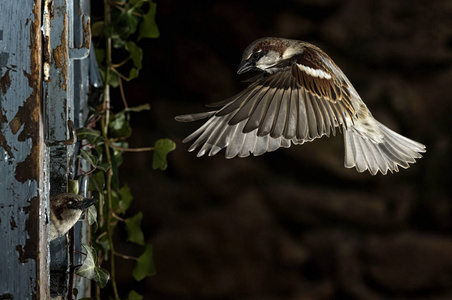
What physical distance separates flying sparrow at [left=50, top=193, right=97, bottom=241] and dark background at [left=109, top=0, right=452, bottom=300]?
85cm

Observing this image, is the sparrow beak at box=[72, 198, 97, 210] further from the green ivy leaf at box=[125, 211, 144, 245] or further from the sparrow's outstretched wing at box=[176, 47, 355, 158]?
the green ivy leaf at box=[125, 211, 144, 245]

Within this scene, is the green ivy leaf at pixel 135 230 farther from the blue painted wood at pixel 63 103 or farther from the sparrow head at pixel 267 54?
the sparrow head at pixel 267 54

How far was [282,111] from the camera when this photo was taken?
963 mm

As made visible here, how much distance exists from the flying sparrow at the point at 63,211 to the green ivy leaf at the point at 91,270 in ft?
→ 0.29

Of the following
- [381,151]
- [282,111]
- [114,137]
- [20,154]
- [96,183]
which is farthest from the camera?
[114,137]

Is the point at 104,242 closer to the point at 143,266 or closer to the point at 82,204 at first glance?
the point at 143,266

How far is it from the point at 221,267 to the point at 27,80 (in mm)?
1144

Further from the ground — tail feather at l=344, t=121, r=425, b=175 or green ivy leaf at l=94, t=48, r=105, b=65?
green ivy leaf at l=94, t=48, r=105, b=65

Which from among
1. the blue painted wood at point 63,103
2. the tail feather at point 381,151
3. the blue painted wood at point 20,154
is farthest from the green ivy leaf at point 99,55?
the blue painted wood at point 20,154

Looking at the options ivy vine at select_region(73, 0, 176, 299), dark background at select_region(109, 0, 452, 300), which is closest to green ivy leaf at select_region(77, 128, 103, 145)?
ivy vine at select_region(73, 0, 176, 299)

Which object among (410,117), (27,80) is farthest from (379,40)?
(27,80)

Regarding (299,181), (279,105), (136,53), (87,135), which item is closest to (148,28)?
(136,53)

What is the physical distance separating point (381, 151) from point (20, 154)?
0.81 metres

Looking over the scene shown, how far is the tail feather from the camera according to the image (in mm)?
1215
